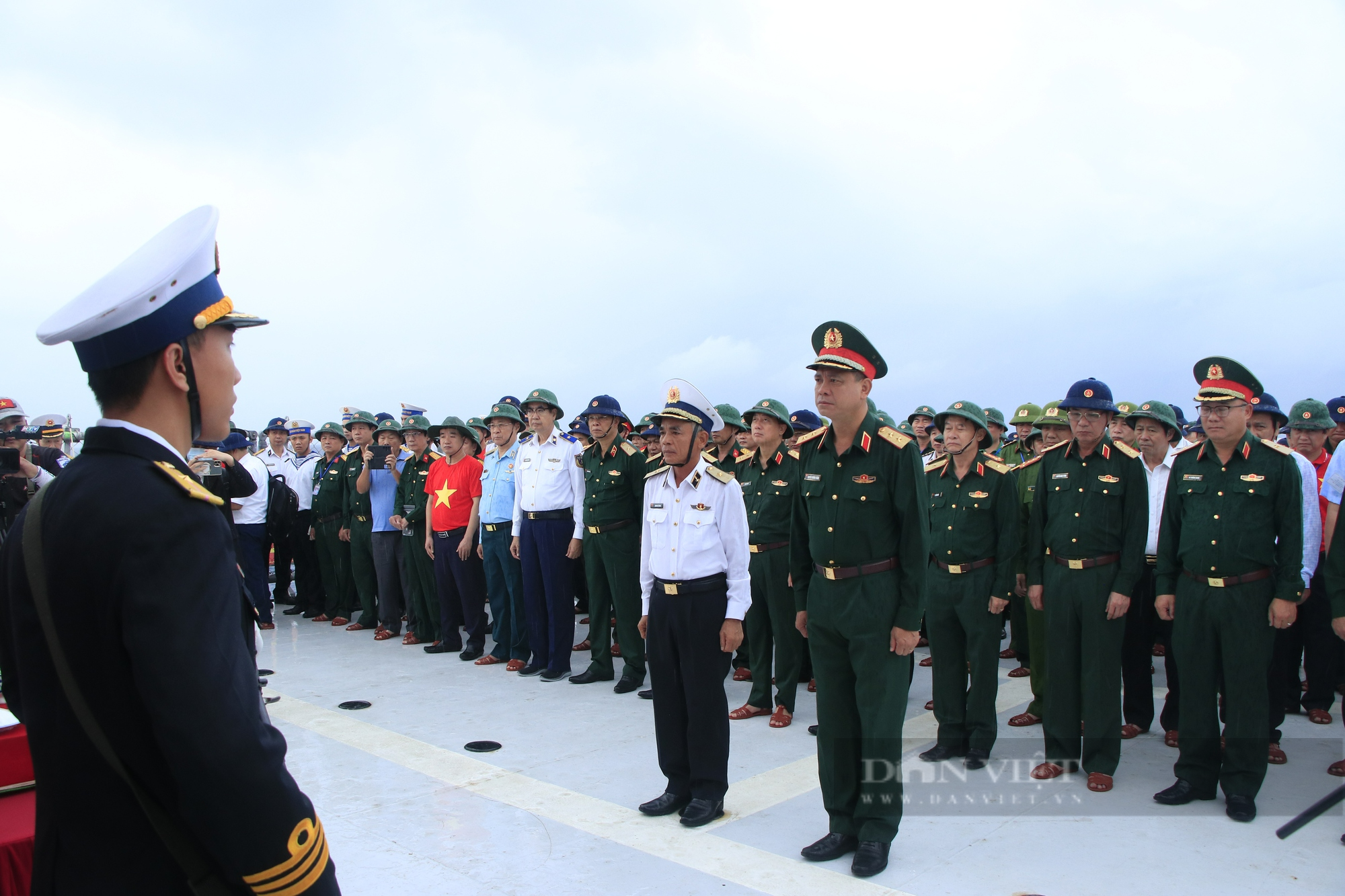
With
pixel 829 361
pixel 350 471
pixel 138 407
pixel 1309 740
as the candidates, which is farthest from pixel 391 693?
pixel 1309 740

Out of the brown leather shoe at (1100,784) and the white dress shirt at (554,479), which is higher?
the white dress shirt at (554,479)

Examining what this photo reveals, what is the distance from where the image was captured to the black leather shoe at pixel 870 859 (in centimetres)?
338

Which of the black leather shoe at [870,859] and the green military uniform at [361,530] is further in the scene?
the green military uniform at [361,530]

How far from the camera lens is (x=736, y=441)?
304 inches

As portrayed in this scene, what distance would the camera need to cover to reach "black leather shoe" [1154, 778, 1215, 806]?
13.6ft

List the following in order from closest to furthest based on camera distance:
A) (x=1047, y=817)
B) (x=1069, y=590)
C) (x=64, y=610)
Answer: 1. (x=64, y=610)
2. (x=1047, y=817)
3. (x=1069, y=590)

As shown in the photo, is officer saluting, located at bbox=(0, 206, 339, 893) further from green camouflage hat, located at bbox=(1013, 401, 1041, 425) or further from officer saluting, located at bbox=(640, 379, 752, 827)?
green camouflage hat, located at bbox=(1013, 401, 1041, 425)

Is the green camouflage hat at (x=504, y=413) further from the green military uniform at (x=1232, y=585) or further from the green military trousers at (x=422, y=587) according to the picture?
the green military uniform at (x=1232, y=585)

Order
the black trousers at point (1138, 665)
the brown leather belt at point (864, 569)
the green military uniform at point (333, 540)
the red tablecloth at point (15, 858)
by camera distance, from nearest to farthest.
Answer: the red tablecloth at point (15, 858)
the brown leather belt at point (864, 569)
the black trousers at point (1138, 665)
the green military uniform at point (333, 540)

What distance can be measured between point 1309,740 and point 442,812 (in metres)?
5.00

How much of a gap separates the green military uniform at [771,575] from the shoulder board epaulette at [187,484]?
4.59 m

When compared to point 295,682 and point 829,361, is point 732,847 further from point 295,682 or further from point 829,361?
point 295,682

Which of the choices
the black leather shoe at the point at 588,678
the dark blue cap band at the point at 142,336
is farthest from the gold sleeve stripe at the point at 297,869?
the black leather shoe at the point at 588,678

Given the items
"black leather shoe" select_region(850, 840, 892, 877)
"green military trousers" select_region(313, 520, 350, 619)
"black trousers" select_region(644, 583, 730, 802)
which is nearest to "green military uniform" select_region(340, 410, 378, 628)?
"green military trousers" select_region(313, 520, 350, 619)
